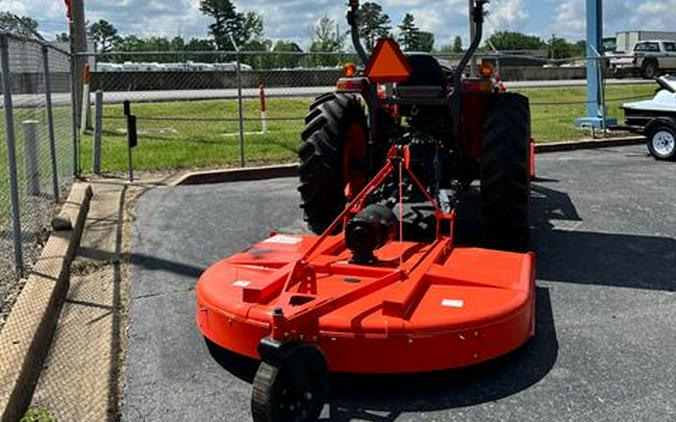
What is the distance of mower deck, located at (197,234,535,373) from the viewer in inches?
143

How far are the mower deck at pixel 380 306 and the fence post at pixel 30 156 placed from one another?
3758 mm

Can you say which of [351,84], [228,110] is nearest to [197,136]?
[228,110]

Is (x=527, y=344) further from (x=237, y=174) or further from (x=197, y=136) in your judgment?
(x=197, y=136)

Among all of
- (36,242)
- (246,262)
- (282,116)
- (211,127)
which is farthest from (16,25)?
(282,116)

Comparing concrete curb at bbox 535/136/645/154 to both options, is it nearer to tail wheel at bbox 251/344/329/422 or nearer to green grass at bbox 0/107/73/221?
green grass at bbox 0/107/73/221

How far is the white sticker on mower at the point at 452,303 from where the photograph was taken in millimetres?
3877

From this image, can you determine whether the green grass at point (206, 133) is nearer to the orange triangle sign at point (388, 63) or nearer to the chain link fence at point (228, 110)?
the chain link fence at point (228, 110)

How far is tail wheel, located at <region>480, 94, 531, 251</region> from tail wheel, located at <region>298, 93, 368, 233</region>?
1.18 meters

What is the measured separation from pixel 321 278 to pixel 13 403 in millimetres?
1693

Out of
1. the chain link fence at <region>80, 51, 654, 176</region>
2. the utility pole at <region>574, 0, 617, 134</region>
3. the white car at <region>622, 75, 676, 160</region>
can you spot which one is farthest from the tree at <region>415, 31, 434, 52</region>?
the white car at <region>622, 75, 676, 160</region>

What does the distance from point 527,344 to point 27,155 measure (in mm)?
5348

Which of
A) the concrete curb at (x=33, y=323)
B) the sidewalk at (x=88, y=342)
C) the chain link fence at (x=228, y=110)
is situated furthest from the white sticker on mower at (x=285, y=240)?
the chain link fence at (x=228, y=110)

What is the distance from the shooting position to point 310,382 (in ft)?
11.2

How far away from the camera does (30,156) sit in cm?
753
